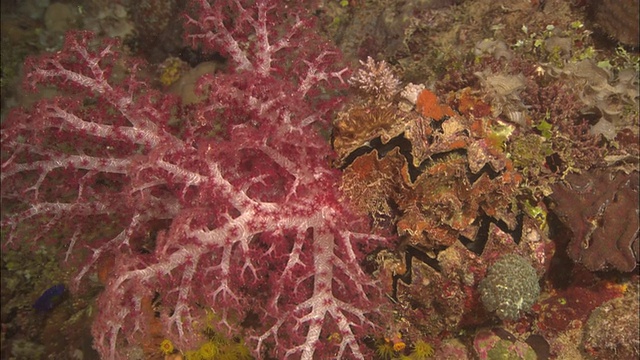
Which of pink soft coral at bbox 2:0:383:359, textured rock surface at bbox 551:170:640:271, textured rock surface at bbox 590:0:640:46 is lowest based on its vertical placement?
pink soft coral at bbox 2:0:383:359

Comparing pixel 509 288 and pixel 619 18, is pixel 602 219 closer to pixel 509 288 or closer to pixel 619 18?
pixel 509 288

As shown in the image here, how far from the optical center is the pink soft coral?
3691mm

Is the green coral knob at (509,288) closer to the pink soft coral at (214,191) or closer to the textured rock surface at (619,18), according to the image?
the pink soft coral at (214,191)

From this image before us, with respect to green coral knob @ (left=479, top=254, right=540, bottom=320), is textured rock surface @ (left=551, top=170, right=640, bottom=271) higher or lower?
higher

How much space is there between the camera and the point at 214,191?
365 cm

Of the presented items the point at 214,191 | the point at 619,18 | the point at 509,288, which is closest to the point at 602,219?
the point at 509,288

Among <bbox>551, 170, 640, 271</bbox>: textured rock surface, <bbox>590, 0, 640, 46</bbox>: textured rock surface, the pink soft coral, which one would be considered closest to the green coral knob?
<bbox>551, 170, 640, 271</bbox>: textured rock surface

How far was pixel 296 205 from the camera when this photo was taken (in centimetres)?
386

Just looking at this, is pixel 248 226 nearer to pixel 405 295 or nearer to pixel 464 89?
pixel 405 295

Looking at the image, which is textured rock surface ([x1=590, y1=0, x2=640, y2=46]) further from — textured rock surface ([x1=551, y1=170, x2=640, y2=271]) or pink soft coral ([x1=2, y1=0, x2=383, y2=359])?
pink soft coral ([x1=2, y1=0, x2=383, y2=359])

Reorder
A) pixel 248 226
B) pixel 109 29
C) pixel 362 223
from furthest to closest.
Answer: pixel 109 29
pixel 362 223
pixel 248 226

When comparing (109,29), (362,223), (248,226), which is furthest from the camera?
(109,29)

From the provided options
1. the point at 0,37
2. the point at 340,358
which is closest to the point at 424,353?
the point at 340,358

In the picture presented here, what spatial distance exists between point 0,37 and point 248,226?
286 inches
